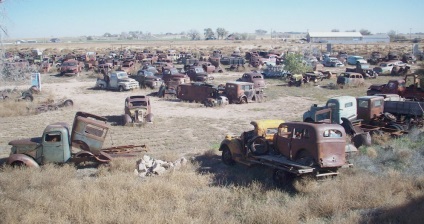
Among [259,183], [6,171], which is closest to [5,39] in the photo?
[6,171]

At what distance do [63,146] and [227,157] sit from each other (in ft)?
16.1

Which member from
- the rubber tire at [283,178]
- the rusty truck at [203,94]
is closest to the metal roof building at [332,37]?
the rusty truck at [203,94]

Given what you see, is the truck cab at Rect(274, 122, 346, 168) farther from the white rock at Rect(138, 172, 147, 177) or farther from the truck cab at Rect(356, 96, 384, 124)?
the truck cab at Rect(356, 96, 384, 124)

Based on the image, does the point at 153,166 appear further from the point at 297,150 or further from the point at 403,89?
the point at 403,89

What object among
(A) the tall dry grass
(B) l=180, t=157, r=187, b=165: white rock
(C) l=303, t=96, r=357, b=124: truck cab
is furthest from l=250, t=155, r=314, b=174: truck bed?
(C) l=303, t=96, r=357, b=124: truck cab

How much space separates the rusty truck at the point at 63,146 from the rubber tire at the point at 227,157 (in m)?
3.46

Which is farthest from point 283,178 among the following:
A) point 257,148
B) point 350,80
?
point 350,80

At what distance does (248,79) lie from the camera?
3034 cm

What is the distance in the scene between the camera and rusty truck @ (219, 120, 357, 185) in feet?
32.7

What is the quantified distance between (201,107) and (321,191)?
15.2 meters

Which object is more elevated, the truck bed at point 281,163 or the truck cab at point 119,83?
the truck cab at point 119,83

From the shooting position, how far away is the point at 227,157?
12.6m

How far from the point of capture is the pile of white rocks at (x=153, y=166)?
1173 cm

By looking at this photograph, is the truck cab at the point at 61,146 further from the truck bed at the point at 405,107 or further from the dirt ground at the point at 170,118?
the truck bed at the point at 405,107
